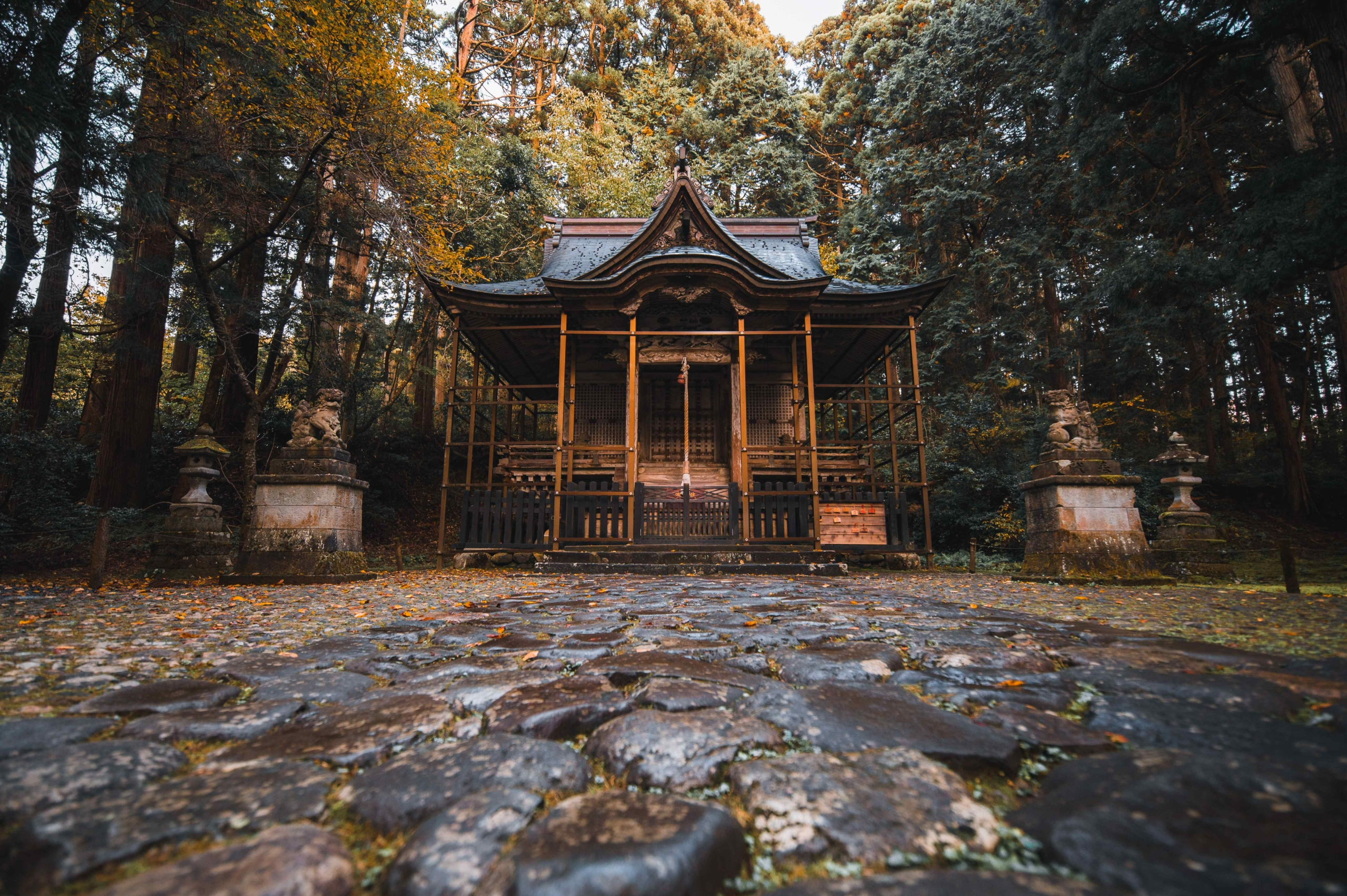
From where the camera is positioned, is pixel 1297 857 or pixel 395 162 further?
pixel 395 162

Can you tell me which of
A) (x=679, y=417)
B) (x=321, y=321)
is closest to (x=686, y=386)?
(x=679, y=417)

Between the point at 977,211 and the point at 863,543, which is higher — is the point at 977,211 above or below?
above

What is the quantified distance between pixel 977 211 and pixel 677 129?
1149 cm

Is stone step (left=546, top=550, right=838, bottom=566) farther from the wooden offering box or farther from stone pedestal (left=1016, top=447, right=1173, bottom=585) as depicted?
stone pedestal (left=1016, top=447, right=1173, bottom=585)

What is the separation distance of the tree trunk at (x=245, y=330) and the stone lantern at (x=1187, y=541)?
1432 centimetres

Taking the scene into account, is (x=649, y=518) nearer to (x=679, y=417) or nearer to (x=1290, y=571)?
(x=679, y=417)

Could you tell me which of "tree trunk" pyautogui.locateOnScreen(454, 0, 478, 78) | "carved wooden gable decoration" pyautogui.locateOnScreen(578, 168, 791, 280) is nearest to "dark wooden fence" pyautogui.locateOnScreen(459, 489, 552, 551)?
"carved wooden gable decoration" pyautogui.locateOnScreen(578, 168, 791, 280)

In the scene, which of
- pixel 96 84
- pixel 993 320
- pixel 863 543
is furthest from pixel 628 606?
pixel 993 320

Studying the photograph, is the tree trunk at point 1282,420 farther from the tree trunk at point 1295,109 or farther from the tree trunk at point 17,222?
the tree trunk at point 17,222

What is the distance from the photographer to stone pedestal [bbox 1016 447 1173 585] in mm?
5578

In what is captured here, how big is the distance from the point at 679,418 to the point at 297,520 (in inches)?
338

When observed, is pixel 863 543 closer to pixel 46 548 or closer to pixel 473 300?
pixel 473 300

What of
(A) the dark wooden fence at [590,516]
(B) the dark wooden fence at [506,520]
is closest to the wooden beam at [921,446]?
(A) the dark wooden fence at [590,516]

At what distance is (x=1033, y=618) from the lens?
10.9 feet
